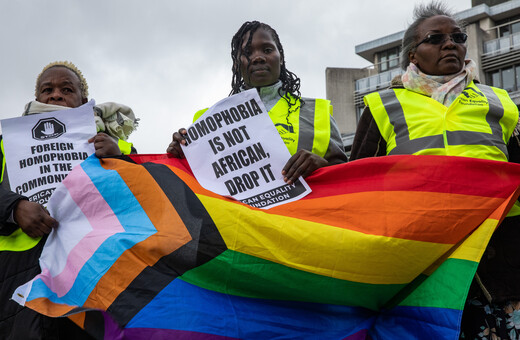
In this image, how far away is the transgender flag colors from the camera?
279 cm

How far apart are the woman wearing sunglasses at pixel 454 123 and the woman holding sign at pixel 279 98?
223 millimetres

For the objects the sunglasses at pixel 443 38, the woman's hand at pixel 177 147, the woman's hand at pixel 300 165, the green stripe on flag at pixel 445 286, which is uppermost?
the sunglasses at pixel 443 38

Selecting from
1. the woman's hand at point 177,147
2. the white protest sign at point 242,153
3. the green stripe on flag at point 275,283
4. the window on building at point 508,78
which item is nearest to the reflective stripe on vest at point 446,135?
the white protest sign at point 242,153

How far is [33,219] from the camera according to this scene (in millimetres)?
3242

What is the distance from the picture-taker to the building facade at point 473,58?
26.7m

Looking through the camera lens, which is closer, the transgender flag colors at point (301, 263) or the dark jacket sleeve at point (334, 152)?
the transgender flag colors at point (301, 263)

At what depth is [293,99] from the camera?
3.86 m

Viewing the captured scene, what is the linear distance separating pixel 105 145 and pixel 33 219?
22.8 inches

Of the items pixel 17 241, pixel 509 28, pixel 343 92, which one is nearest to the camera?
pixel 17 241

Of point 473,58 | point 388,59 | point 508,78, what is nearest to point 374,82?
point 388,59

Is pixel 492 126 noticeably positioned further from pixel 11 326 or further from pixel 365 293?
pixel 11 326

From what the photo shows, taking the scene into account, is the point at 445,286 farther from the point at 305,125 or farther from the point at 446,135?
the point at 305,125

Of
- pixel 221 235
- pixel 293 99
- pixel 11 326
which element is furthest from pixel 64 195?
pixel 293 99

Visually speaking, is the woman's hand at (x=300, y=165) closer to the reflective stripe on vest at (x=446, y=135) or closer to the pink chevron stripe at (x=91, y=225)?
the reflective stripe on vest at (x=446, y=135)
